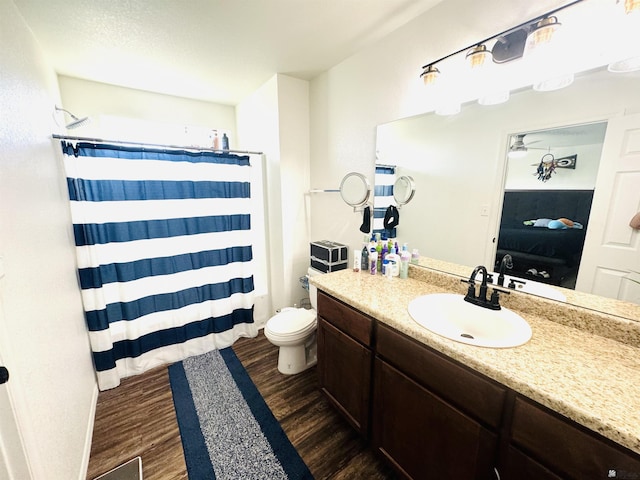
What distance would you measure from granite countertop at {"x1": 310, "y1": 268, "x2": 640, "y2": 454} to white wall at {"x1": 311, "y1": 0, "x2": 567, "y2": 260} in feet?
2.56


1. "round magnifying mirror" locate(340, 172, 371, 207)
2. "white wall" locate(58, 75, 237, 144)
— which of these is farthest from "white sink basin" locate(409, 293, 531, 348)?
"white wall" locate(58, 75, 237, 144)

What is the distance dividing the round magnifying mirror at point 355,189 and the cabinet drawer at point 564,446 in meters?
1.45

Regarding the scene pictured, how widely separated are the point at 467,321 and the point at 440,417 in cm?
47

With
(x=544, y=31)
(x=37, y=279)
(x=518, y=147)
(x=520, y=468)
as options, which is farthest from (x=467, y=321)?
(x=37, y=279)

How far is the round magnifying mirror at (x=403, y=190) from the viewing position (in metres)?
1.67

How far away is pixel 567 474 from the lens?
0.68 m

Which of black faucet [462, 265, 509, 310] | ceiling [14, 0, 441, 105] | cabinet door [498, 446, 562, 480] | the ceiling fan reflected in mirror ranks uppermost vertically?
ceiling [14, 0, 441, 105]

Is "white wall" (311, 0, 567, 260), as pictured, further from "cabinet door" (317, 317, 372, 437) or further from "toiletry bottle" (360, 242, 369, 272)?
"cabinet door" (317, 317, 372, 437)

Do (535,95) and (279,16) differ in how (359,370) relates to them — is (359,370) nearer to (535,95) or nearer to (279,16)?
(535,95)

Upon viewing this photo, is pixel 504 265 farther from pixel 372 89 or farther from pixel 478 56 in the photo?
pixel 372 89

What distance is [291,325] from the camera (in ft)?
6.42

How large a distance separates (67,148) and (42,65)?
550mm

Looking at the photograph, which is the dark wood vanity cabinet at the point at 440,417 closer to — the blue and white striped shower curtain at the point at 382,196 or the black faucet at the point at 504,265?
the black faucet at the point at 504,265

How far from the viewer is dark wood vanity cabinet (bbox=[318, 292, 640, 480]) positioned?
2.23 ft
